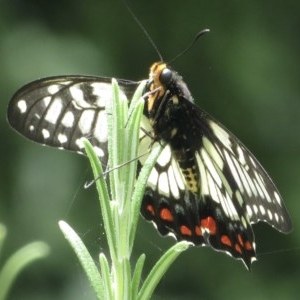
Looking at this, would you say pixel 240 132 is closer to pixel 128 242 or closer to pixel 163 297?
pixel 163 297

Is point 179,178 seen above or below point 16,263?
above

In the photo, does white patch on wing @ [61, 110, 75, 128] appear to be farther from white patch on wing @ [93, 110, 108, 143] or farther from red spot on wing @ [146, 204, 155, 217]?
red spot on wing @ [146, 204, 155, 217]

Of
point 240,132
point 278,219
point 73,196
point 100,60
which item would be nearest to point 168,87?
point 278,219

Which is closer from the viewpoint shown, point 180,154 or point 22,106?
point 22,106

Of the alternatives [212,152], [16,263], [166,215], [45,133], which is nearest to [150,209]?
[166,215]

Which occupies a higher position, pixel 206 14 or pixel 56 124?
pixel 206 14

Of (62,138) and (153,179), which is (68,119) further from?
(153,179)

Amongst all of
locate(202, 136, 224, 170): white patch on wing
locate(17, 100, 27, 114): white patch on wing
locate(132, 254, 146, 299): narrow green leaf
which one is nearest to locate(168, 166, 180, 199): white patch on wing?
locate(202, 136, 224, 170): white patch on wing
